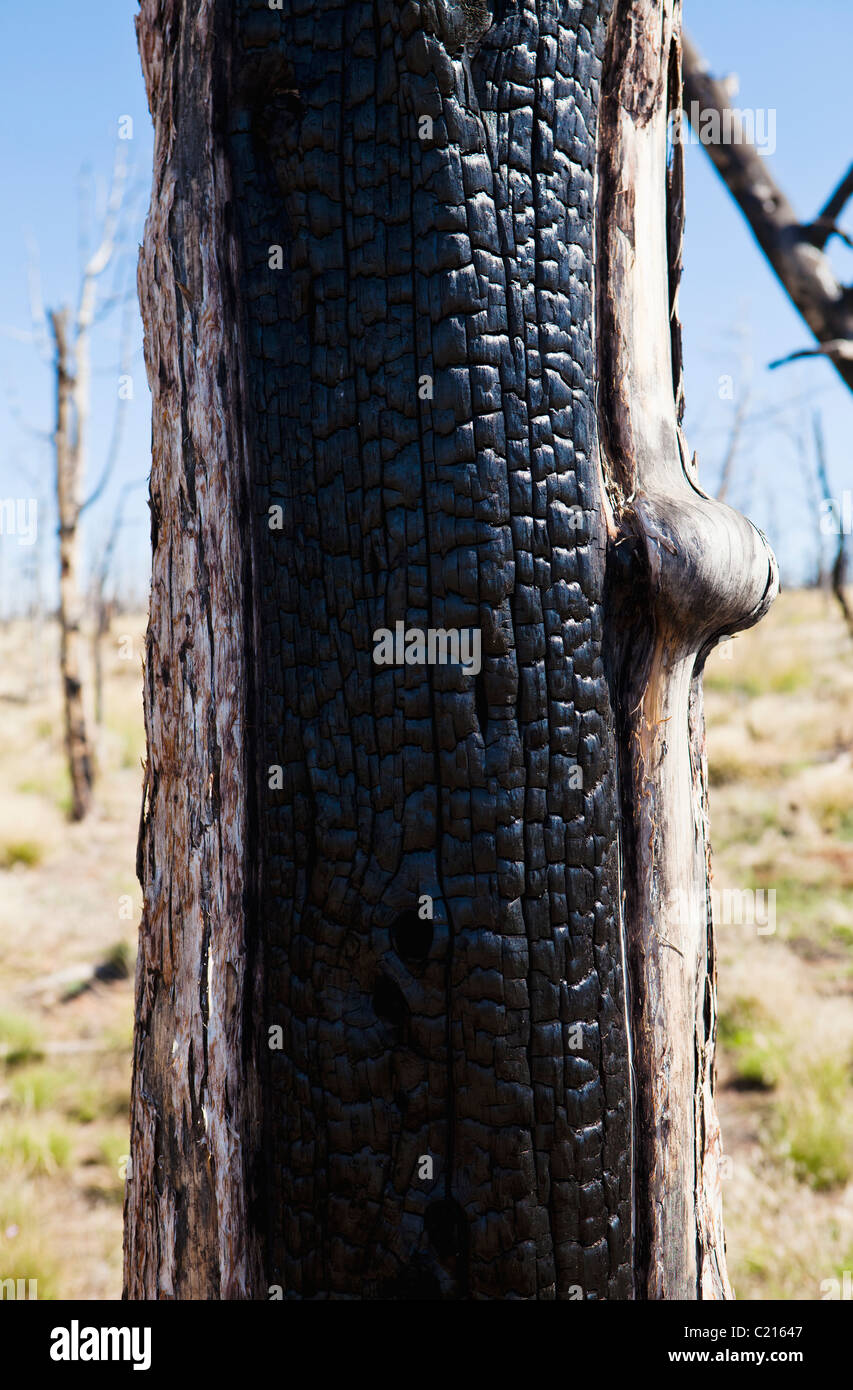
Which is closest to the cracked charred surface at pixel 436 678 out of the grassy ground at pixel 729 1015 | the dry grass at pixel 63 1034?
the dry grass at pixel 63 1034

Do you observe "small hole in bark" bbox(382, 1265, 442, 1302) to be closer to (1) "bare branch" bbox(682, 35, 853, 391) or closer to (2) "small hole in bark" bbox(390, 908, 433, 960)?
(2) "small hole in bark" bbox(390, 908, 433, 960)

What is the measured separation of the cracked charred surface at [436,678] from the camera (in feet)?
3.02

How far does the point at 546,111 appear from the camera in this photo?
38.1 inches

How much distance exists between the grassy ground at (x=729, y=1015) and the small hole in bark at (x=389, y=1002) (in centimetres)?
96

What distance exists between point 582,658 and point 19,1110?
18.3 ft

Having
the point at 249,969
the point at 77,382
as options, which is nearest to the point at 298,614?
the point at 249,969

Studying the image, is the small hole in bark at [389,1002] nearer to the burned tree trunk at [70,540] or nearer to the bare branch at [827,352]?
the bare branch at [827,352]

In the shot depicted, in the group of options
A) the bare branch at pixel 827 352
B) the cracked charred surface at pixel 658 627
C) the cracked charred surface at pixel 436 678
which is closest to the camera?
the cracked charred surface at pixel 436 678

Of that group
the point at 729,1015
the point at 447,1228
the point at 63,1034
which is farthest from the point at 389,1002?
the point at 63,1034

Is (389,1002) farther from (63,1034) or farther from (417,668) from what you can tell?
(63,1034)

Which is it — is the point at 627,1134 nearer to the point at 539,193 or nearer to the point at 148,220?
the point at 539,193

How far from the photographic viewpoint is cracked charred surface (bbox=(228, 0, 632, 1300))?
92cm

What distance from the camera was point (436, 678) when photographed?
0.92 metres

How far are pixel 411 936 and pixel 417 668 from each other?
27cm
